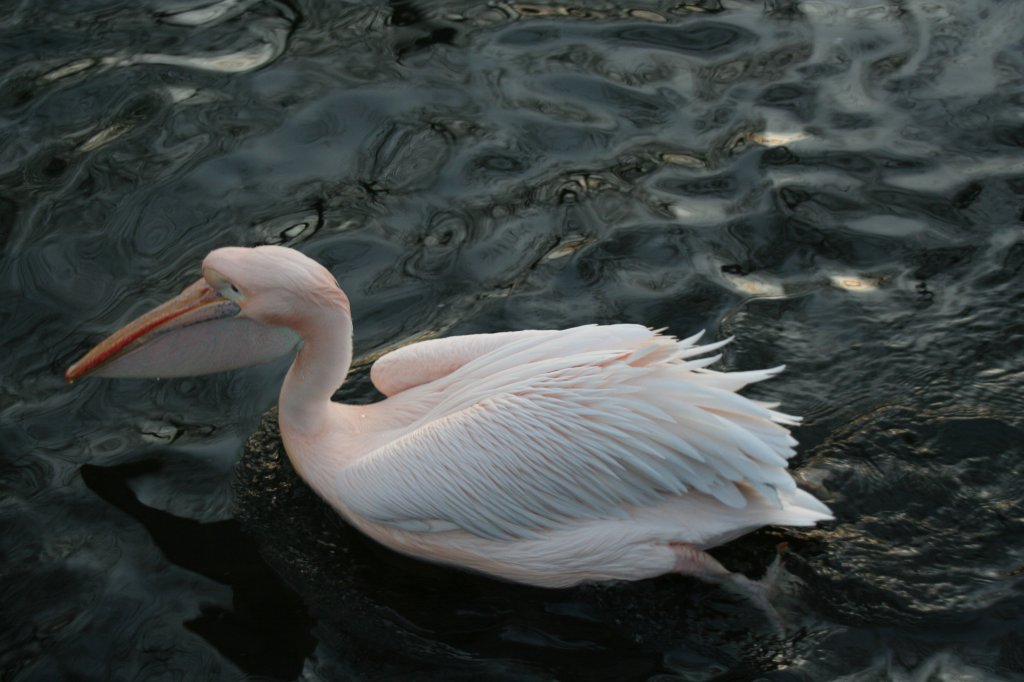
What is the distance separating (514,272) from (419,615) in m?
1.86

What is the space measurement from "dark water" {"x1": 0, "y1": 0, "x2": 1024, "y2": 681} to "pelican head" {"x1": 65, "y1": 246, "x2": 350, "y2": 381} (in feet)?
1.62

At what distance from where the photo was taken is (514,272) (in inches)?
213

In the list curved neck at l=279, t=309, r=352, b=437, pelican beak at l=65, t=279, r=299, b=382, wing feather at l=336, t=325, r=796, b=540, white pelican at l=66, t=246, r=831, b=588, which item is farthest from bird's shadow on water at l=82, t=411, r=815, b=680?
pelican beak at l=65, t=279, r=299, b=382

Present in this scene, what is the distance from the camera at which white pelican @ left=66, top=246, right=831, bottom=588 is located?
3.88 meters

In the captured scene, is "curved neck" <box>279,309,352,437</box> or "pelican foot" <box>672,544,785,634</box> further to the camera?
"curved neck" <box>279,309,352,437</box>

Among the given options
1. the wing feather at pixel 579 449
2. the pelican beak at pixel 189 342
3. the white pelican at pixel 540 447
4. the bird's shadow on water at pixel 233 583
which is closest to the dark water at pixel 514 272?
the bird's shadow on water at pixel 233 583

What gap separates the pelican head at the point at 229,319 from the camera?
4.05 metres

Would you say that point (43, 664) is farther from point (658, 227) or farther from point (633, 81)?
point (633, 81)

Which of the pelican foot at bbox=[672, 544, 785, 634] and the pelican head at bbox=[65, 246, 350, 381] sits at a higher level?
the pelican head at bbox=[65, 246, 350, 381]

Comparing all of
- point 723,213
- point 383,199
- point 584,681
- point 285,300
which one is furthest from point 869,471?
point 383,199

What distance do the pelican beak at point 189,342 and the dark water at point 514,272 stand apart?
0.46 metres

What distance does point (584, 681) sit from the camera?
149 inches

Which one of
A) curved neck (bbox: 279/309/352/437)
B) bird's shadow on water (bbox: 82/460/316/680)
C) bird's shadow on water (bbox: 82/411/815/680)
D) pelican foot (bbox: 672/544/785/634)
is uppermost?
curved neck (bbox: 279/309/352/437)

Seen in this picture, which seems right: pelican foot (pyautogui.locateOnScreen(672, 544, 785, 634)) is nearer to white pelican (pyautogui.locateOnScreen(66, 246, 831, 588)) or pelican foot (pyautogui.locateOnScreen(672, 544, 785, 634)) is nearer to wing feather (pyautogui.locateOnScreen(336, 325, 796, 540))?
white pelican (pyautogui.locateOnScreen(66, 246, 831, 588))
